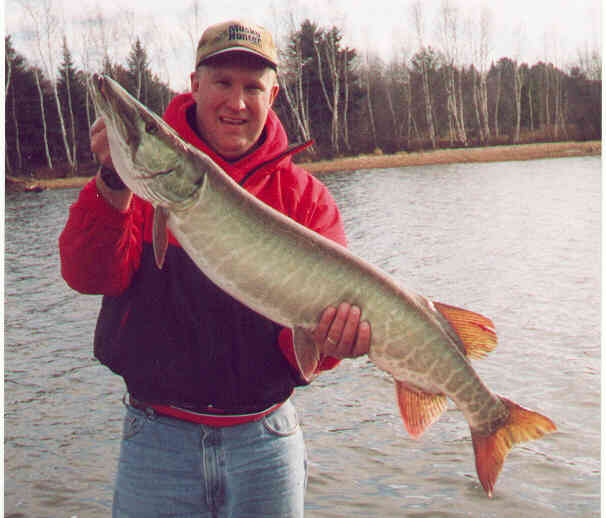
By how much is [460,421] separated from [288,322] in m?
3.76

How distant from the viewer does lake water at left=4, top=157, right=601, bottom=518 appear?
409 cm

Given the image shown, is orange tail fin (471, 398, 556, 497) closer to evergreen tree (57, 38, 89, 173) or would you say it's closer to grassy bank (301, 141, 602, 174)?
grassy bank (301, 141, 602, 174)

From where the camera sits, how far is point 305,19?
116 ft

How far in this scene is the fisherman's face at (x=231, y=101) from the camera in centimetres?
199

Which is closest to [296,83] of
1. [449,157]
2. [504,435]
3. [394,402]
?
[449,157]

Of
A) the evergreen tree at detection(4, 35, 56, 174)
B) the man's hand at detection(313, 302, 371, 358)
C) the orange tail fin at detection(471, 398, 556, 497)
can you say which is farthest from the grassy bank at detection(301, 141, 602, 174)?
the man's hand at detection(313, 302, 371, 358)

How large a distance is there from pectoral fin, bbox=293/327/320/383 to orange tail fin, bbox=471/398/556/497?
0.65m

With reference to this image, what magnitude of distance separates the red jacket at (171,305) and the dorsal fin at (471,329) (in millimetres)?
467

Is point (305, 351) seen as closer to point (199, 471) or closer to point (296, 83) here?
point (199, 471)

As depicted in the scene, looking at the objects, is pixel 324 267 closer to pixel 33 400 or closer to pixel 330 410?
pixel 330 410

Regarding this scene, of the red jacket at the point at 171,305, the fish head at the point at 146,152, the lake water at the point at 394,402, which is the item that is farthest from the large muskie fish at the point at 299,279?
the lake water at the point at 394,402

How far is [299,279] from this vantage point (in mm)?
1840

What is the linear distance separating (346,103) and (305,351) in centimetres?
3504

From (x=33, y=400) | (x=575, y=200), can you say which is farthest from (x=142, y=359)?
(x=575, y=200)
